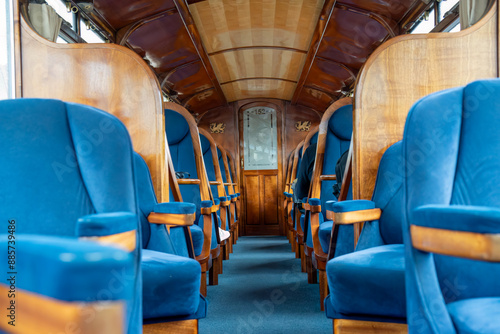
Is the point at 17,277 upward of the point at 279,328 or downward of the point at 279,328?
upward

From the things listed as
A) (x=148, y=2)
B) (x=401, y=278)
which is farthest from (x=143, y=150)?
(x=148, y=2)

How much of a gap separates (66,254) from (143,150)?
6.08 feet

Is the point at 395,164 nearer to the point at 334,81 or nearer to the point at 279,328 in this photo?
the point at 279,328

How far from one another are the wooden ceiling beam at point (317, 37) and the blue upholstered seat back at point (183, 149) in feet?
6.29

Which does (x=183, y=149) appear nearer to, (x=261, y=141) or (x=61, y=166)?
(x=61, y=166)

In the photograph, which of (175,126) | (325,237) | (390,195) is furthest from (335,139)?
(390,195)

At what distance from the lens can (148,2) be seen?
3.79 metres

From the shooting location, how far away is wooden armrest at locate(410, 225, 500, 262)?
0.63m

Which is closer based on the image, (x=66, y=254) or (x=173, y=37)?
(x=66, y=254)

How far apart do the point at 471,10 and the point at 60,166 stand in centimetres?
197

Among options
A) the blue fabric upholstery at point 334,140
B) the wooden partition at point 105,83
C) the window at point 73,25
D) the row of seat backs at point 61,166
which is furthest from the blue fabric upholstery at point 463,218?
the window at point 73,25

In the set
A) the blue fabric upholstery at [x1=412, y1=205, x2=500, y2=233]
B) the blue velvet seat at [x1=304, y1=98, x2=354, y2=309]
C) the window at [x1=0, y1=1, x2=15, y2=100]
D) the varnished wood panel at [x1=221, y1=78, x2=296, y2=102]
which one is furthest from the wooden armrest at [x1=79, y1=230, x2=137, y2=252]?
the varnished wood panel at [x1=221, y1=78, x2=296, y2=102]

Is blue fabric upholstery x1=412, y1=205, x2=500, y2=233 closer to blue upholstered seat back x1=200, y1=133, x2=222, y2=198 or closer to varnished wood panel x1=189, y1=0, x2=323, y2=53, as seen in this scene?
varnished wood panel x1=189, y1=0, x2=323, y2=53

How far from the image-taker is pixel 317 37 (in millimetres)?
4797
